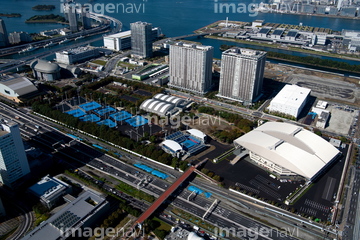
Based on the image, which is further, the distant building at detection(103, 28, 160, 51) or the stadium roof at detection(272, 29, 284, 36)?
the stadium roof at detection(272, 29, 284, 36)

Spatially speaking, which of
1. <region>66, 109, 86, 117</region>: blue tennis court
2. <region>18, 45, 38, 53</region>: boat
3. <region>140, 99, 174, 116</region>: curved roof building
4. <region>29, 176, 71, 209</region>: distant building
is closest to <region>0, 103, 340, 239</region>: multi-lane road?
<region>66, 109, 86, 117</region>: blue tennis court

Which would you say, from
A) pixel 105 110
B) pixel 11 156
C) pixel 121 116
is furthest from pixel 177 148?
pixel 11 156

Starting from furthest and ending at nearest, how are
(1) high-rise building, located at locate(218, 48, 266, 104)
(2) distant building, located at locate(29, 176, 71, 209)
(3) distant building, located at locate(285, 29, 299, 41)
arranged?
1. (3) distant building, located at locate(285, 29, 299, 41)
2. (1) high-rise building, located at locate(218, 48, 266, 104)
3. (2) distant building, located at locate(29, 176, 71, 209)

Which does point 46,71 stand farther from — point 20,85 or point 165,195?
point 165,195

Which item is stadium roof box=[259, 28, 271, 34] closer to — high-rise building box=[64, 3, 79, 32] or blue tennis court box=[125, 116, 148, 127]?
high-rise building box=[64, 3, 79, 32]

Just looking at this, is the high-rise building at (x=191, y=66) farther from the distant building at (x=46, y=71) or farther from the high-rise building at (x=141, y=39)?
the distant building at (x=46, y=71)

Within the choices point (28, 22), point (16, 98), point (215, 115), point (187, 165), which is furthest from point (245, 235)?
point (28, 22)

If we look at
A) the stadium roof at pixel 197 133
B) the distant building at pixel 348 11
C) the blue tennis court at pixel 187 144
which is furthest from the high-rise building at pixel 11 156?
the distant building at pixel 348 11

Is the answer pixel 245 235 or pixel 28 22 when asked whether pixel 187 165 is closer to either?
pixel 245 235
